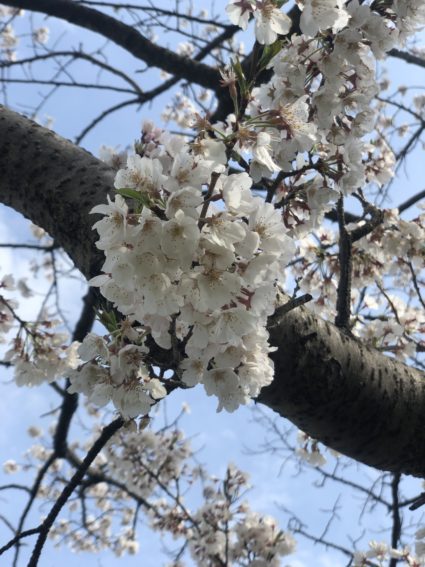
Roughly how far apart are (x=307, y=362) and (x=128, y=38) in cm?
263

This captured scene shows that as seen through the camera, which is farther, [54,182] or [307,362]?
[54,182]

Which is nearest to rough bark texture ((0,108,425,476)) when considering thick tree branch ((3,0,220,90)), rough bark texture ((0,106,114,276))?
rough bark texture ((0,106,114,276))

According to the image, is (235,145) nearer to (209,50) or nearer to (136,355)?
(136,355)

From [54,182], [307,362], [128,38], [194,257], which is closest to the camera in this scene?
[194,257]

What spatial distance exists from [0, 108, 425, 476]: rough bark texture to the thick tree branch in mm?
1752

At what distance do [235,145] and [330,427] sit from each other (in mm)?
1011

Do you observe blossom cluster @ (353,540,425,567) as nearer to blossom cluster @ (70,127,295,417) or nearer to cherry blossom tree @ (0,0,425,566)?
cherry blossom tree @ (0,0,425,566)

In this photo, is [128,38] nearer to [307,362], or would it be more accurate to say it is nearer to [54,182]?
[54,182]

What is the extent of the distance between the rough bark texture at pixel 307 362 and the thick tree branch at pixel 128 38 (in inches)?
69.0

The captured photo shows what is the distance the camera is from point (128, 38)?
3369 millimetres

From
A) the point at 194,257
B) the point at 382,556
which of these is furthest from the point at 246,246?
the point at 382,556

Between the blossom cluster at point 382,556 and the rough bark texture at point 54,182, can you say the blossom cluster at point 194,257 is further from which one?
the blossom cluster at point 382,556

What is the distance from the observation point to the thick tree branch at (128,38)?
3279mm

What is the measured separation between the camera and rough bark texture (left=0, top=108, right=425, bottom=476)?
1.58 meters
